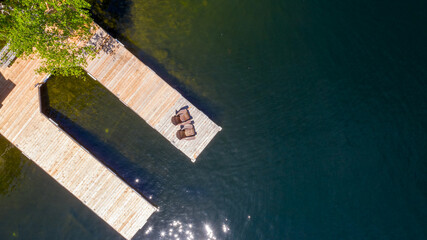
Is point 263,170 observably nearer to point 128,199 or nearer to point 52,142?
point 128,199

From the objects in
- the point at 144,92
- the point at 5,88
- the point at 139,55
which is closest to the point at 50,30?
the point at 5,88

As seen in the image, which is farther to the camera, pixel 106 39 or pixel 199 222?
pixel 199 222

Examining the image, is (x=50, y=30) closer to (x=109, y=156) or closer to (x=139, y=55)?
(x=139, y=55)

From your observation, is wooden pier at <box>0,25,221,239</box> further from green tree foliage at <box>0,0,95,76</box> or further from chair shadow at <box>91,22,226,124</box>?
green tree foliage at <box>0,0,95,76</box>

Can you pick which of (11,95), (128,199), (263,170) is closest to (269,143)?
(263,170)

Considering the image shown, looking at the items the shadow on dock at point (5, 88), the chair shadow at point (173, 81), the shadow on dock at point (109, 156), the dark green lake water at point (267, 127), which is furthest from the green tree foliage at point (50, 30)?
the shadow on dock at point (109, 156)

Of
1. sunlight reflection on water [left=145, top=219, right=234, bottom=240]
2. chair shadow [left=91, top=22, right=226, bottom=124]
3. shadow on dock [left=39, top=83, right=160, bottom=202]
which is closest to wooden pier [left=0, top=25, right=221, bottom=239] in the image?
shadow on dock [left=39, top=83, right=160, bottom=202]

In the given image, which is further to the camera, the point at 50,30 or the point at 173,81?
the point at 173,81
